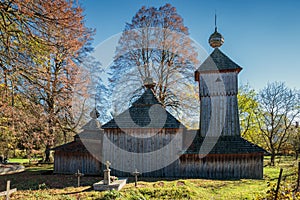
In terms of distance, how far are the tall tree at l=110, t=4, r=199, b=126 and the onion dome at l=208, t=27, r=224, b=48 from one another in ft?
8.98

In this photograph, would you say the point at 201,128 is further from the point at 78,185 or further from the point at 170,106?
the point at 78,185

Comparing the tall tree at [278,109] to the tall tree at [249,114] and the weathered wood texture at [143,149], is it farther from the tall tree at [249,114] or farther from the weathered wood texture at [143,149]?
the weathered wood texture at [143,149]

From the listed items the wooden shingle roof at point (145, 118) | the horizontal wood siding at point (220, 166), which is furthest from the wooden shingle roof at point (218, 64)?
the horizontal wood siding at point (220, 166)

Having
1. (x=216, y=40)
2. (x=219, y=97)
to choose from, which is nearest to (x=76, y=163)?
(x=219, y=97)

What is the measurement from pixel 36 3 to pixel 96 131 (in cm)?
1226

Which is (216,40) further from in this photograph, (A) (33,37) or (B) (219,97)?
(A) (33,37)

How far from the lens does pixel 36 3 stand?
22.7ft

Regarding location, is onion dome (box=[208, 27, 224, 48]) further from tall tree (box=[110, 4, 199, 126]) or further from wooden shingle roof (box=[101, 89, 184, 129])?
wooden shingle roof (box=[101, 89, 184, 129])

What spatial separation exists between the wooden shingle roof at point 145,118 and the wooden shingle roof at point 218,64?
14.2ft

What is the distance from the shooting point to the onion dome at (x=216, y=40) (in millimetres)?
18141

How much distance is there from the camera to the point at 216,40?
18.1 metres

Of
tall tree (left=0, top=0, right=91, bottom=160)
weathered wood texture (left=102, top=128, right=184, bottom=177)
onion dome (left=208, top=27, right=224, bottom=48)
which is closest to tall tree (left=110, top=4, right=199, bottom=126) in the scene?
onion dome (left=208, top=27, right=224, bottom=48)

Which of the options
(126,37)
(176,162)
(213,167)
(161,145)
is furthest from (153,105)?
(126,37)

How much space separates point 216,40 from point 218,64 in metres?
2.19
